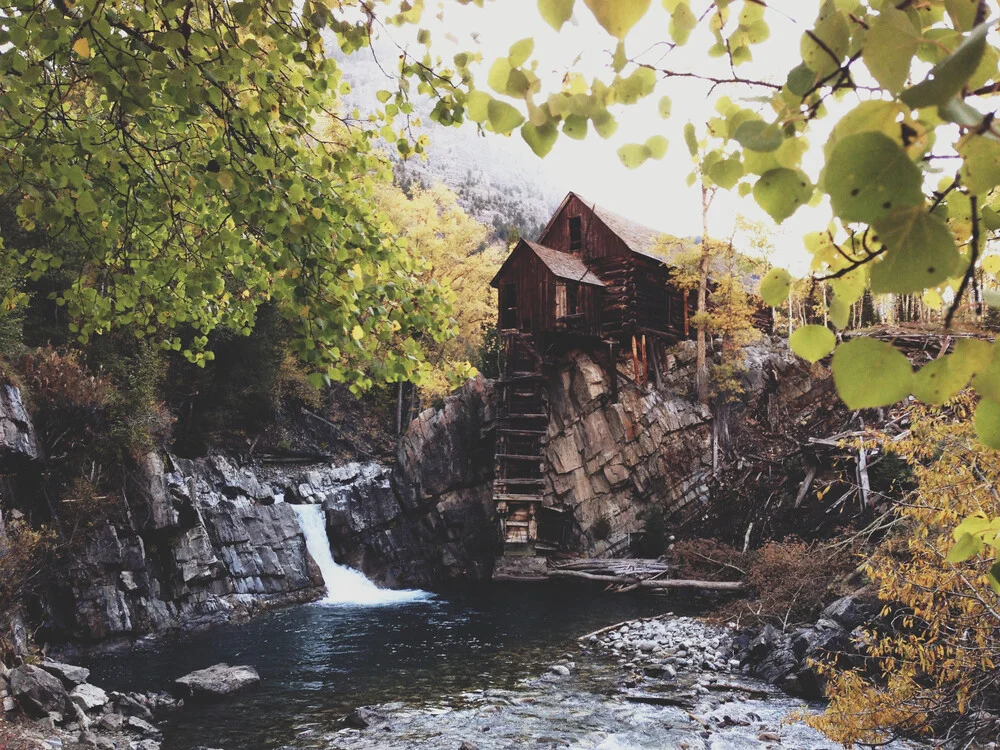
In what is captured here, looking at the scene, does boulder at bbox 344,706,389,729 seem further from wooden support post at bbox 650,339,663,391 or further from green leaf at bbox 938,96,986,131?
wooden support post at bbox 650,339,663,391

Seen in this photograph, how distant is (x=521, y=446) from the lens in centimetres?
2606

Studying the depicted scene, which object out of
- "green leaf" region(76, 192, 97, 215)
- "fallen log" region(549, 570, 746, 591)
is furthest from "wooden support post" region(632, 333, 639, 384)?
"green leaf" region(76, 192, 97, 215)

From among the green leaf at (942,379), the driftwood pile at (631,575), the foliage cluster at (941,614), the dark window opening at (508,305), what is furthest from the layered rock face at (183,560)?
the green leaf at (942,379)

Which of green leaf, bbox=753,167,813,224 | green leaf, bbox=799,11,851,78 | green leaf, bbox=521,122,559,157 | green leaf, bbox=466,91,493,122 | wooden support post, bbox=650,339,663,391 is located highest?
wooden support post, bbox=650,339,663,391

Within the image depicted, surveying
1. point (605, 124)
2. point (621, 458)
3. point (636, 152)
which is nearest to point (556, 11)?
point (605, 124)

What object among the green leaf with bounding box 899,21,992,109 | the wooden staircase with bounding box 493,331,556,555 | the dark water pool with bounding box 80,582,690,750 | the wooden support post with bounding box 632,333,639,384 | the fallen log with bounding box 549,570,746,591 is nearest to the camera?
the green leaf with bounding box 899,21,992,109

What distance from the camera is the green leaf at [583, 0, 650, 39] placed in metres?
1.05

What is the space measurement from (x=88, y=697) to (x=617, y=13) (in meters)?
12.5

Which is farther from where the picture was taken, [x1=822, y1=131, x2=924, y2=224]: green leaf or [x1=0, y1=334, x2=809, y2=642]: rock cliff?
[x1=0, y1=334, x2=809, y2=642]: rock cliff

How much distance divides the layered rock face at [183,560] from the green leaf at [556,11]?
56.1 feet

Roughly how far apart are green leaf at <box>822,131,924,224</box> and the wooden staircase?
2397 cm

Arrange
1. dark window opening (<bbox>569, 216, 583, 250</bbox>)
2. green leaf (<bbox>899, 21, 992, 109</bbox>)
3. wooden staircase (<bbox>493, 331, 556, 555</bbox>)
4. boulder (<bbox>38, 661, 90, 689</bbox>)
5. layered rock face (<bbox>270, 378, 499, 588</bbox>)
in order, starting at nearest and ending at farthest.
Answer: green leaf (<bbox>899, 21, 992, 109</bbox>)
boulder (<bbox>38, 661, 90, 689</bbox>)
wooden staircase (<bbox>493, 331, 556, 555</bbox>)
layered rock face (<bbox>270, 378, 499, 588</bbox>)
dark window opening (<bbox>569, 216, 583, 250</bbox>)

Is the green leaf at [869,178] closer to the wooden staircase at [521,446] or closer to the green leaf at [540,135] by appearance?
the green leaf at [540,135]

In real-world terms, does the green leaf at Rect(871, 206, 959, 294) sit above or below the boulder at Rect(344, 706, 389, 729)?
above
